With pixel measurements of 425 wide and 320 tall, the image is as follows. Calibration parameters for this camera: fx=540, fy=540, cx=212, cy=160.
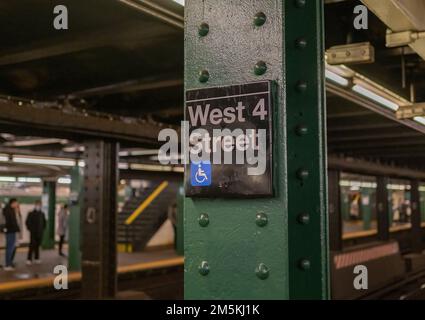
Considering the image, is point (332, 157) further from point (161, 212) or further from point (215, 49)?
point (215, 49)

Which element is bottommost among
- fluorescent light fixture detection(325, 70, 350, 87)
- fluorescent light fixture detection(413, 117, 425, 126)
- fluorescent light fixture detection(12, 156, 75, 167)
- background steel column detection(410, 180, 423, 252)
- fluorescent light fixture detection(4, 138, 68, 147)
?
background steel column detection(410, 180, 423, 252)

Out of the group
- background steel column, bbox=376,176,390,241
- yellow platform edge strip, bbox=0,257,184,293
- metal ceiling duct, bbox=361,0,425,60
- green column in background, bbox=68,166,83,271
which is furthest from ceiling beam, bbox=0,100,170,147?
background steel column, bbox=376,176,390,241

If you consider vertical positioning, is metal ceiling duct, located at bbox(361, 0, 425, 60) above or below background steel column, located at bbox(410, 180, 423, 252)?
above

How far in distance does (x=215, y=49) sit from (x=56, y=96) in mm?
7405

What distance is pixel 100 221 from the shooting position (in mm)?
8820

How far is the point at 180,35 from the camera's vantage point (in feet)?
18.5

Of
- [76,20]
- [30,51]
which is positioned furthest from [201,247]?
[30,51]

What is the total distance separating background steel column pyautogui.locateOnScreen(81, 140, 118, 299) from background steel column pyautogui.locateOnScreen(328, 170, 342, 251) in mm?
8372

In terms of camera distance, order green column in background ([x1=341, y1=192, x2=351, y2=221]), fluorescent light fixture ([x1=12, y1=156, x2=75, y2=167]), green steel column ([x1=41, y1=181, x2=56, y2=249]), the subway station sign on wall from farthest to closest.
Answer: green column in background ([x1=341, y1=192, x2=351, y2=221]) → green steel column ([x1=41, y1=181, x2=56, y2=249]) → fluorescent light fixture ([x1=12, y1=156, x2=75, y2=167]) → the subway station sign on wall

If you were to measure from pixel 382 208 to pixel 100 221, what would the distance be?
14455mm

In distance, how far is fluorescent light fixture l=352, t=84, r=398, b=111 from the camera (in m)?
5.92

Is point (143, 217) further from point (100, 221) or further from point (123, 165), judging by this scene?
point (100, 221)

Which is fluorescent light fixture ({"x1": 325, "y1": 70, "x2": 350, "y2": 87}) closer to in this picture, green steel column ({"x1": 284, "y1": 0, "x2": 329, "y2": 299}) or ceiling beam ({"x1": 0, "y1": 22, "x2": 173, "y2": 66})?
ceiling beam ({"x1": 0, "y1": 22, "x2": 173, "y2": 66})

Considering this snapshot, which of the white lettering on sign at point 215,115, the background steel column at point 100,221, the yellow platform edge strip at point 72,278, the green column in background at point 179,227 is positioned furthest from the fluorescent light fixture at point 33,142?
the white lettering on sign at point 215,115
